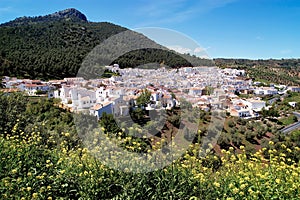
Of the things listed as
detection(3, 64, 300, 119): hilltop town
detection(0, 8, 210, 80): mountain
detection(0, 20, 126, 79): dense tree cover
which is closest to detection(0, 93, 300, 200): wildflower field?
detection(3, 64, 300, 119): hilltop town

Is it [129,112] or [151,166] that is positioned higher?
[151,166]

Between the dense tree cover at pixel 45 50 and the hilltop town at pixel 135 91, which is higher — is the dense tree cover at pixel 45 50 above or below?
above

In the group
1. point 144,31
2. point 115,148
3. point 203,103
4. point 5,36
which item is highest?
point 5,36

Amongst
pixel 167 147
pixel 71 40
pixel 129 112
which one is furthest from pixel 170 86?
pixel 71 40

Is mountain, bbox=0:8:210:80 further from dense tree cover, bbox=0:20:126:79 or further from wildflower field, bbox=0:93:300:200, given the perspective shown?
wildflower field, bbox=0:93:300:200

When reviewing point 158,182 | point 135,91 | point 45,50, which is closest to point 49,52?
point 45,50

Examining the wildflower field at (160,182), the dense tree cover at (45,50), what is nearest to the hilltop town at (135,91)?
the dense tree cover at (45,50)

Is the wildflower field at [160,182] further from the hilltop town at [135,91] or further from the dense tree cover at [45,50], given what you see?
the dense tree cover at [45,50]

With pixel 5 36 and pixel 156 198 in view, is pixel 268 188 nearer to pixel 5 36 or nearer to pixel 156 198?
pixel 156 198

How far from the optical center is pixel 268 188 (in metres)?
2.51

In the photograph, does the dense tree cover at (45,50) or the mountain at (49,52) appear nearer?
the mountain at (49,52)

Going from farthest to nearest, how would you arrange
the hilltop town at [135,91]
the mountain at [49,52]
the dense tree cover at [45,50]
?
1. the dense tree cover at [45,50]
2. the mountain at [49,52]
3. the hilltop town at [135,91]

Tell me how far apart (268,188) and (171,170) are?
1.05m

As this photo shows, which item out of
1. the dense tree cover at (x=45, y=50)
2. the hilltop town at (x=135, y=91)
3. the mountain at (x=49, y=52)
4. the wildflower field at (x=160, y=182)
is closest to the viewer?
the wildflower field at (x=160, y=182)
